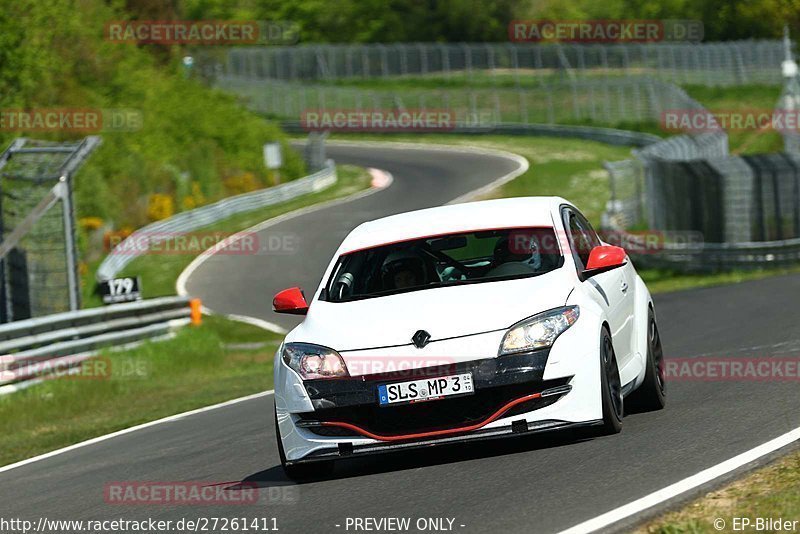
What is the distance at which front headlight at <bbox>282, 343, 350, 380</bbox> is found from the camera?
27.6 feet

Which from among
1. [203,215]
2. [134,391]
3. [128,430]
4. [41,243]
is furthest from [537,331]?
[203,215]

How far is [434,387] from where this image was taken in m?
8.22

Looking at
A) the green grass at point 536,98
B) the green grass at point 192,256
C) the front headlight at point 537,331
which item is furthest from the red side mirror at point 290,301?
the green grass at point 536,98

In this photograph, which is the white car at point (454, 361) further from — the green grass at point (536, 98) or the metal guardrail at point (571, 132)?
the metal guardrail at point (571, 132)

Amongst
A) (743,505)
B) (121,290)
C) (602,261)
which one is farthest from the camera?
(121,290)

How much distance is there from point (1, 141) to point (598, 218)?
17.5m

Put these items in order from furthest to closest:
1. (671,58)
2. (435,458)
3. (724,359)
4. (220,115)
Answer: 1. (671,58)
2. (220,115)
3. (724,359)
4. (435,458)

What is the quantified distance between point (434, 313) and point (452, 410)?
0.59 m

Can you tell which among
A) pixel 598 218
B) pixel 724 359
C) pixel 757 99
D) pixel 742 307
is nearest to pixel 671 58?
pixel 757 99

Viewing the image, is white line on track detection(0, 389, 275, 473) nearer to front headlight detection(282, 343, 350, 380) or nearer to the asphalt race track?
the asphalt race track

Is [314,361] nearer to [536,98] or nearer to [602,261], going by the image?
[602,261]

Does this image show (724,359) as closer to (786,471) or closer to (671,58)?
(786,471)

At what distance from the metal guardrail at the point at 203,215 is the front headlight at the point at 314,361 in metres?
26.7

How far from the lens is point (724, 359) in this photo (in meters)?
12.6
